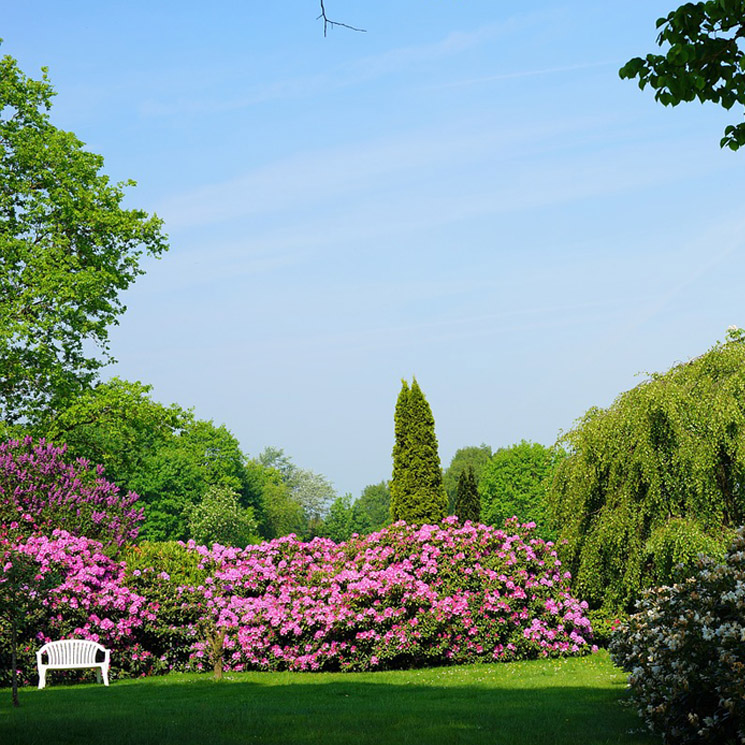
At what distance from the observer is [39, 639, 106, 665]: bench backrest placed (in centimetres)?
1374

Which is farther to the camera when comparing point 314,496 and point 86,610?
point 314,496

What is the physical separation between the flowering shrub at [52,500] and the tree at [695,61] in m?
13.3

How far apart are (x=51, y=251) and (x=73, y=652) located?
11.0m

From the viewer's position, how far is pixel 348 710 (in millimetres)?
9234

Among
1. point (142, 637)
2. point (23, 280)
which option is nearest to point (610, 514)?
point (142, 637)

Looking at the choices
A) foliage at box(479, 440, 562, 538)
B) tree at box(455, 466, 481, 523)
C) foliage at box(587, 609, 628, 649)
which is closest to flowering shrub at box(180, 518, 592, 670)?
foliage at box(587, 609, 628, 649)

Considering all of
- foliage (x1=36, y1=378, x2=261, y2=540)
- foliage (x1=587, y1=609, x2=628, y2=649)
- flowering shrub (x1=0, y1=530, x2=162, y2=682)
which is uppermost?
foliage (x1=36, y1=378, x2=261, y2=540)

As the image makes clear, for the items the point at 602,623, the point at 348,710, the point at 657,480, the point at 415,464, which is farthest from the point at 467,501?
the point at 348,710

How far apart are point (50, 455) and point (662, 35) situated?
14.0 meters

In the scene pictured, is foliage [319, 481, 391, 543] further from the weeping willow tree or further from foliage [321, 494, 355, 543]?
the weeping willow tree

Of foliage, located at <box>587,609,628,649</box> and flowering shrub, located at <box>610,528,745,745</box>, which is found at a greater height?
flowering shrub, located at <box>610,528,745,745</box>

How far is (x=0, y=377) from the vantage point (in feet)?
70.7

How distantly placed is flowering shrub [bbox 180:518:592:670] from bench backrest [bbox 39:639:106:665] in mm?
1891

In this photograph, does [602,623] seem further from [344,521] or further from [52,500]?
[344,521]
